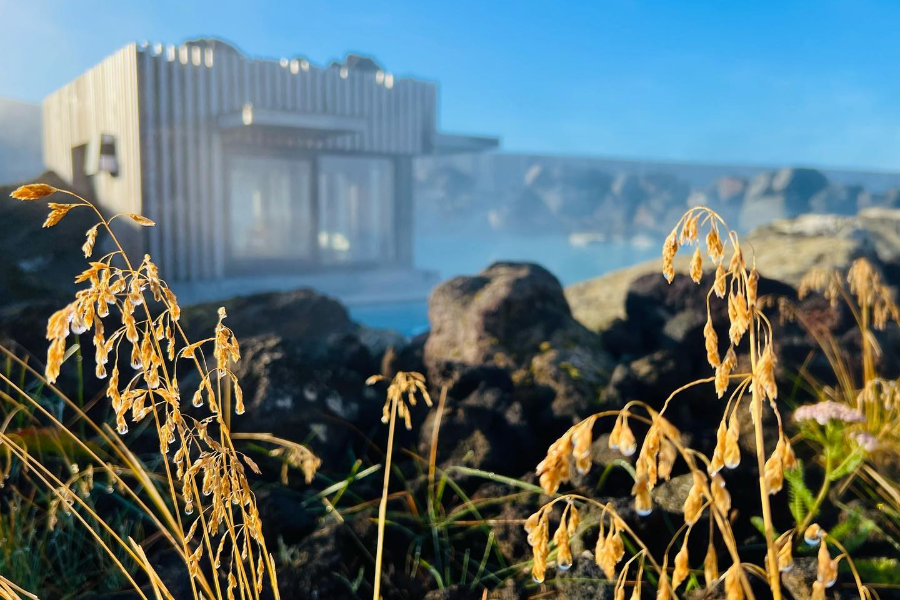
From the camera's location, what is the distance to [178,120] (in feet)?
32.2

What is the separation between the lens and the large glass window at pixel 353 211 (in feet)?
58.7

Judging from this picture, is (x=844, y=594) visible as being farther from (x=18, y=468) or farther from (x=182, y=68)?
(x=182, y=68)

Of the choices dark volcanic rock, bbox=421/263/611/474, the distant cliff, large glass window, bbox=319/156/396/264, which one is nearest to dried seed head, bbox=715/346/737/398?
dark volcanic rock, bbox=421/263/611/474

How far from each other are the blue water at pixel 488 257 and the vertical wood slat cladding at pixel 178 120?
8.80 ft

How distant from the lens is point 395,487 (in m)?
2.51

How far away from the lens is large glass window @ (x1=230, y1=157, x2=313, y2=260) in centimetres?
1371

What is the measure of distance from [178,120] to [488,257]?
29.4 meters

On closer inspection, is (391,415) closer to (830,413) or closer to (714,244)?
(714,244)

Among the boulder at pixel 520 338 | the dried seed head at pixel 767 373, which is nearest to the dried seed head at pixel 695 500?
the dried seed head at pixel 767 373

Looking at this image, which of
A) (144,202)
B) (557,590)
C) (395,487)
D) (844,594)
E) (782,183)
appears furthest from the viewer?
(782,183)

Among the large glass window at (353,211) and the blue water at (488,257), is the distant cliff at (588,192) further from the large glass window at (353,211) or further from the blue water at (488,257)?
the large glass window at (353,211)

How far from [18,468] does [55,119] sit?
38.5 feet

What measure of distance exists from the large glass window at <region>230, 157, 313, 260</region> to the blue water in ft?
7.51

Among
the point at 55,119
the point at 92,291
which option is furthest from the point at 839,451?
the point at 55,119
